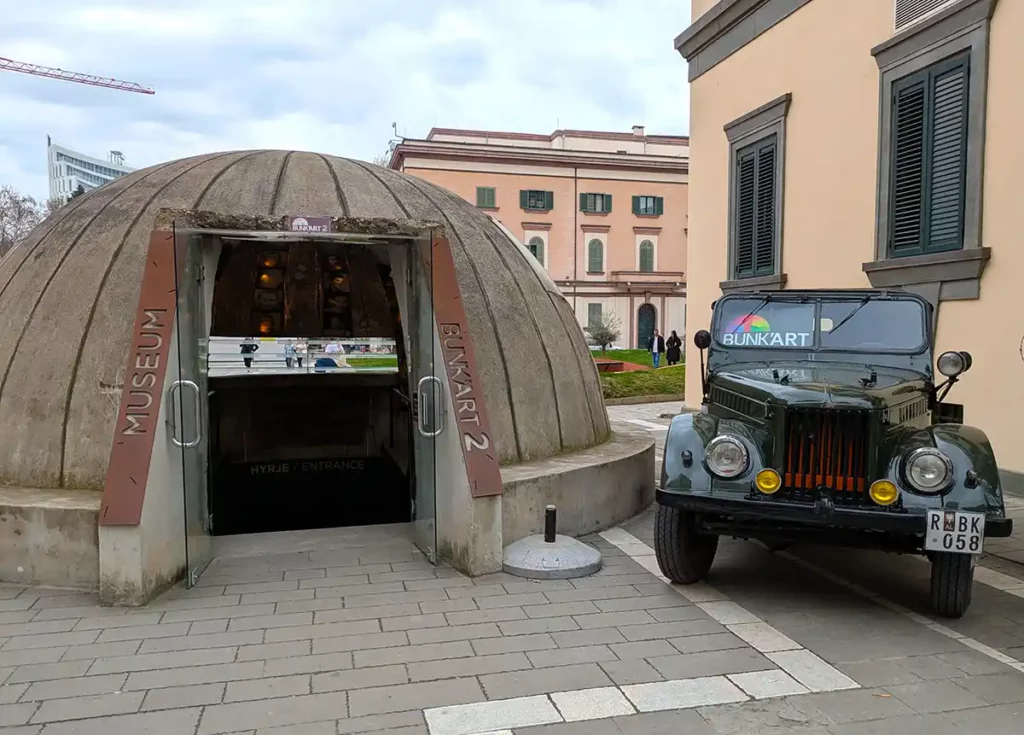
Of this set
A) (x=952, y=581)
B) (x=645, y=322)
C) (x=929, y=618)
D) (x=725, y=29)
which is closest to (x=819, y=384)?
(x=952, y=581)

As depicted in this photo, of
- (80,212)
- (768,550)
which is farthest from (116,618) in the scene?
(768,550)

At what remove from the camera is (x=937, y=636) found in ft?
16.0

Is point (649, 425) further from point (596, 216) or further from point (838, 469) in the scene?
point (596, 216)

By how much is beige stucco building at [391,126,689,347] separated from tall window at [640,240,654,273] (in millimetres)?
60

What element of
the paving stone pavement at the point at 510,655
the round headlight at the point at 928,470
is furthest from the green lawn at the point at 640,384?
the round headlight at the point at 928,470

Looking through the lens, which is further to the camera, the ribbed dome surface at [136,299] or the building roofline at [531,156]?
the building roofline at [531,156]

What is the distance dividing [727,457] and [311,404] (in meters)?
7.72

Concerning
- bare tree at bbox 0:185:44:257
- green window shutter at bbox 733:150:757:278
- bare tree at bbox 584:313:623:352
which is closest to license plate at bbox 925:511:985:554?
green window shutter at bbox 733:150:757:278

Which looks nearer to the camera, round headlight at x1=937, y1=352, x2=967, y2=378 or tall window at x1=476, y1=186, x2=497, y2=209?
round headlight at x1=937, y1=352, x2=967, y2=378

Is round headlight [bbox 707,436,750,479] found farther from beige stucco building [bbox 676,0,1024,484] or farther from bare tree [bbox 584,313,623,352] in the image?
bare tree [bbox 584,313,623,352]

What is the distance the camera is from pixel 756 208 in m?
14.0

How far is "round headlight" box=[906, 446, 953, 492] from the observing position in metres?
4.80

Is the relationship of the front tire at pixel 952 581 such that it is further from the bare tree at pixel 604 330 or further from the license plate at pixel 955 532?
the bare tree at pixel 604 330

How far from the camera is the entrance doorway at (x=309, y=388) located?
8.84m
